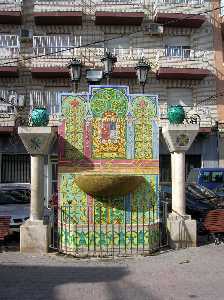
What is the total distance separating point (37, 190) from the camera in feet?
35.9

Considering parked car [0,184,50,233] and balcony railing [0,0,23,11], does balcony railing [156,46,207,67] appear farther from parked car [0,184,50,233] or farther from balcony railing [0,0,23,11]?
parked car [0,184,50,233]

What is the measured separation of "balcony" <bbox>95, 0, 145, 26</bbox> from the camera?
80.7 feet

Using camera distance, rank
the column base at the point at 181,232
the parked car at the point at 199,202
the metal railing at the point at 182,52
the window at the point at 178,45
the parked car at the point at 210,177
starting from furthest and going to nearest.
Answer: the window at the point at 178,45, the metal railing at the point at 182,52, the parked car at the point at 210,177, the parked car at the point at 199,202, the column base at the point at 181,232

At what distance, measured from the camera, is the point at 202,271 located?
8.74 meters

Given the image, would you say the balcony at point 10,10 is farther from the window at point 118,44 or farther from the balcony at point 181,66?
the balcony at point 181,66

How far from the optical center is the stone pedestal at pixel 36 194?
10648 mm

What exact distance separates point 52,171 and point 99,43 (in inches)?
298

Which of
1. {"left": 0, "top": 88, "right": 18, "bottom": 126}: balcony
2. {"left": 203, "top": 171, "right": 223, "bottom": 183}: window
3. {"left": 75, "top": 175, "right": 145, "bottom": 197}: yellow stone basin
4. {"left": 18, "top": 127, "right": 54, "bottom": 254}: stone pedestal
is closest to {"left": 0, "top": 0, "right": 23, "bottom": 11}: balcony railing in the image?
{"left": 0, "top": 88, "right": 18, "bottom": 126}: balcony

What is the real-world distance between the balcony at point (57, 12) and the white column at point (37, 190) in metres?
15.4

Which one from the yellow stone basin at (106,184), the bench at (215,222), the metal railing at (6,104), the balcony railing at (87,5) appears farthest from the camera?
the balcony railing at (87,5)

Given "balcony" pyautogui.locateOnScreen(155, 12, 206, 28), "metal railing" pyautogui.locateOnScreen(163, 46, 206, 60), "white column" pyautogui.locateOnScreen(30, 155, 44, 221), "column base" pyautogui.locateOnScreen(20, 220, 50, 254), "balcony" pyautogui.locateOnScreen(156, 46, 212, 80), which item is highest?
"balcony" pyautogui.locateOnScreen(155, 12, 206, 28)

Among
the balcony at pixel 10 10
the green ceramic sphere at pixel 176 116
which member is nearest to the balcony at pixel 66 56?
the balcony at pixel 10 10

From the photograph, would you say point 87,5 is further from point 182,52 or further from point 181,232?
point 181,232

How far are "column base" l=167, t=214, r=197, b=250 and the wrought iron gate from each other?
44 cm
